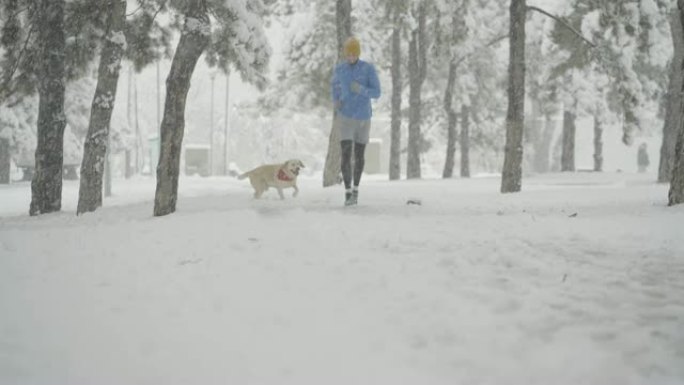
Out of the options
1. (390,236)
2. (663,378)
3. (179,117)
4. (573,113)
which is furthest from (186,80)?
(573,113)

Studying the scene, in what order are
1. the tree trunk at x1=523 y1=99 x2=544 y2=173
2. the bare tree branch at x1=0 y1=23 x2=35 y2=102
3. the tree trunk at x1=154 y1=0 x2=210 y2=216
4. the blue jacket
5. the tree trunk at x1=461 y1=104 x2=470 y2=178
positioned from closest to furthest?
the tree trunk at x1=154 y1=0 x2=210 y2=216 < the blue jacket < the bare tree branch at x1=0 y1=23 x2=35 y2=102 < the tree trunk at x1=461 y1=104 x2=470 y2=178 < the tree trunk at x1=523 y1=99 x2=544 y2=173

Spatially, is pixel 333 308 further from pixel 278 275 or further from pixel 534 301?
pixel 534 301

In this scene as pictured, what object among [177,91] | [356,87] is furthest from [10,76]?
[356,87]

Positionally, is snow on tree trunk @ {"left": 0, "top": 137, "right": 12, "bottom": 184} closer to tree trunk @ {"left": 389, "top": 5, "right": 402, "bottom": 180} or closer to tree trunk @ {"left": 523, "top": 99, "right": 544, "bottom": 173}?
tree trunk @ {"left": 389, "top": 5, "right": 402, "bottom": 180}

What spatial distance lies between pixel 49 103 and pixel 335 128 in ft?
18.8

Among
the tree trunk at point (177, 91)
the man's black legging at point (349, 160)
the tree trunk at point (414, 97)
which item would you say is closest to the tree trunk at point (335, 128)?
the man's black legging at point (349, 160)

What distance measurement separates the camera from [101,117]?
10.7 metres

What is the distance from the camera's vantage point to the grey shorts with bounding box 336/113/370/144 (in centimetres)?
780

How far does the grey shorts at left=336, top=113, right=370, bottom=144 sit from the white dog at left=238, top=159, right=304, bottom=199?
199 cm

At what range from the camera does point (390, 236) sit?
560 cm

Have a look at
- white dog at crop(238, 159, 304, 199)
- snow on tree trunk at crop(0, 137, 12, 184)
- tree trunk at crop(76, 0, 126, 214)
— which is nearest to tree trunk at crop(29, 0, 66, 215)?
tree trunk at crop(76, 0, 126, 214)

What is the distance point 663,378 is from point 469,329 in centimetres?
104

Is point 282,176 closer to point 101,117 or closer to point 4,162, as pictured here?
point 101,117

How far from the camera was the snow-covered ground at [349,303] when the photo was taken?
3.07m
